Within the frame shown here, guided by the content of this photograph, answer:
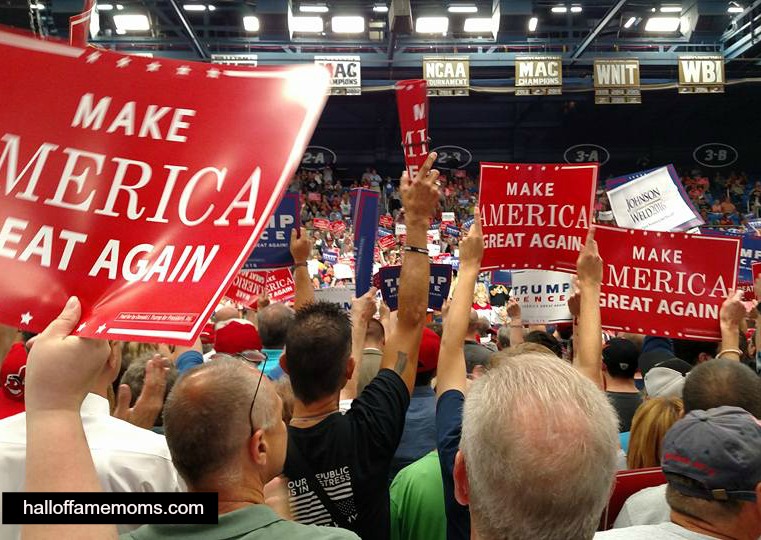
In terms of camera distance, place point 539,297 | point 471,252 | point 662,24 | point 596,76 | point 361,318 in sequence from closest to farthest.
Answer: point 471,252, point 361,318, point 539,297, point 596,76, point 662,24

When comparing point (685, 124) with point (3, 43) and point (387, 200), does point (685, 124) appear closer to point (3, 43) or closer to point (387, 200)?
point (387, 200)

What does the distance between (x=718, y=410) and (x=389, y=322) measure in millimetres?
3347

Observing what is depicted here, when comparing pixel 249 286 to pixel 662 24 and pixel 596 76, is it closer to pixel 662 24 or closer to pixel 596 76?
pixel 596 76

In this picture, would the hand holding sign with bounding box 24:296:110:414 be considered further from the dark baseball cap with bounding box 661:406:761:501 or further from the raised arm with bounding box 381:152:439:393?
the dark baseball cap with bounding box 661:406:761:501

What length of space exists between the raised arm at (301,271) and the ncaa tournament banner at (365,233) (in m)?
0.97

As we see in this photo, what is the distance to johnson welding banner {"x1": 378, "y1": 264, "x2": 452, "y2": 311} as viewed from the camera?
5254 millimetres

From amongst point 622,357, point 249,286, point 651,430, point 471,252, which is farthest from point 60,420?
point 249,286

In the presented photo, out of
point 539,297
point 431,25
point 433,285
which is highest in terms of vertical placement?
point 431,25

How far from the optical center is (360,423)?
76.0 inches

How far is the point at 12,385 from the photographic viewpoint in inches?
86.0

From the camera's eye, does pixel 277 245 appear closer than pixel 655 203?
Yes

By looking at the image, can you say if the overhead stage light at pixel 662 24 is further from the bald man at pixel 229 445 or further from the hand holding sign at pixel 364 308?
the bald man at pixel 229 445

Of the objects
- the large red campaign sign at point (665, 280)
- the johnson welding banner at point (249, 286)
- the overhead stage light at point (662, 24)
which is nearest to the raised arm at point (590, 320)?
the large red campaign sign at point (665, 280)

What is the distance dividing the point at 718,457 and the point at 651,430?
704mm
